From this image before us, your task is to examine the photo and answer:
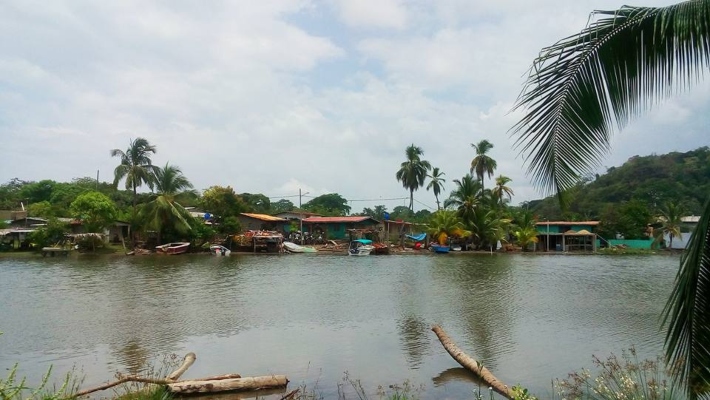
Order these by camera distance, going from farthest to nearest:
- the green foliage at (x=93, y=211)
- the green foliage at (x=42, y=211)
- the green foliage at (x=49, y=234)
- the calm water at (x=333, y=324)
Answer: the green foliage at (x=42, y=211)
the green foliage at (x=49, y=234)
the green foliage at (x=93, y=211)
the calm water at (x=333, y=324)

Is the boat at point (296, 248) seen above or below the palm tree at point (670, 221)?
below

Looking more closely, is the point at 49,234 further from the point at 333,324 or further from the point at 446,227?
the point at 333,324

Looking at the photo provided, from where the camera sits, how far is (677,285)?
121 inches

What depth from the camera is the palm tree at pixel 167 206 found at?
45.9 meters

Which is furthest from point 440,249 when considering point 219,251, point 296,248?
point 219,251

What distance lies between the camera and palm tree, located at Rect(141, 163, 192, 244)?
45.9m

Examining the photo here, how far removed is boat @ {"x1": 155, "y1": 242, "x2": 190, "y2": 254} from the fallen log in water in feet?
129

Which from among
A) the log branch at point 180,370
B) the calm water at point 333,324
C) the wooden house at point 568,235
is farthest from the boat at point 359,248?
the log branch at point 180,370

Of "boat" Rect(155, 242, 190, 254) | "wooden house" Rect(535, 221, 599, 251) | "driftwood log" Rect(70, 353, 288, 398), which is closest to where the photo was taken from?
"driftwood log" Rect(70, 353, 288, 398)

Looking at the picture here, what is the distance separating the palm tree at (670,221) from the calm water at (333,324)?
26.6 meters

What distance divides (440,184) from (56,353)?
53739 mm

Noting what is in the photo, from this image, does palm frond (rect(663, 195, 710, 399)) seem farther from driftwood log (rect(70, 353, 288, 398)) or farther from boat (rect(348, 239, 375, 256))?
boat (rect(348, 239, 375, 256))

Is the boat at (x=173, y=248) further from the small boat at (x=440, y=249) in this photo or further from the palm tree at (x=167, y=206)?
the small boat at (x=440, y=249)

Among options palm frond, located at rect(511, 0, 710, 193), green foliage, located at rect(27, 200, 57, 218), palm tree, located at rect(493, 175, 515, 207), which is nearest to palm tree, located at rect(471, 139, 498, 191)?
palm tree, located at rect(493, 175, 515, 207)
